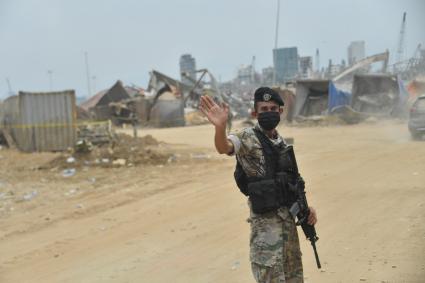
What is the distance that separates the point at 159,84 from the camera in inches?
1433

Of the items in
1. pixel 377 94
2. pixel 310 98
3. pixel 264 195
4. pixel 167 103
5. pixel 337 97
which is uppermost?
pixel 264 195

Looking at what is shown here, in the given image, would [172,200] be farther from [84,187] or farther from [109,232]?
[84,187]

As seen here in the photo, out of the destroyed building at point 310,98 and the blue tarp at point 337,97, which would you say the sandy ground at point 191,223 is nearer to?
the blue tarp at point 337,97

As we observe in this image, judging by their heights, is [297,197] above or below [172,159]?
above

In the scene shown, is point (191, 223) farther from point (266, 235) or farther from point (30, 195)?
point (30, 195)

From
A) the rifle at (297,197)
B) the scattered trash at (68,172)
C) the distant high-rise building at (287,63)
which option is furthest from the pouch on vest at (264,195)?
the distant high-rise building at (287,63)

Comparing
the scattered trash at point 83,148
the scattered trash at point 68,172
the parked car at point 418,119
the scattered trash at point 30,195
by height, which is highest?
the parked car at point 418,119

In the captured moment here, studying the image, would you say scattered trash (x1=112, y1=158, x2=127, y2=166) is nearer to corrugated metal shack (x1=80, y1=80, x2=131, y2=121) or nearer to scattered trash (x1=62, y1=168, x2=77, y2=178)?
scattered trash (x1=62, y1=168, x2=77, y2=178)

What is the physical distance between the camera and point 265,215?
3.26 meters

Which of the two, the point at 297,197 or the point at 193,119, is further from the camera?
the point at 193,119

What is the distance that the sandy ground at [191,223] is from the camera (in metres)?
5.39

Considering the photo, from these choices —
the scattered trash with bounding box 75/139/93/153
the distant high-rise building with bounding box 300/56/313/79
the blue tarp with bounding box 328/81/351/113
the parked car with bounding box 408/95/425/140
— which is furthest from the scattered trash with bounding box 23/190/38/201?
the distant high-rise building with bounding box 300/56/313/79

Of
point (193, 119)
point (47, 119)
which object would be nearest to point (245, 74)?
point (193, 119)

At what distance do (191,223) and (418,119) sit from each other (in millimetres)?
9511
